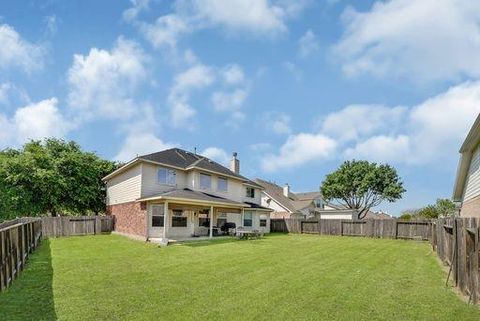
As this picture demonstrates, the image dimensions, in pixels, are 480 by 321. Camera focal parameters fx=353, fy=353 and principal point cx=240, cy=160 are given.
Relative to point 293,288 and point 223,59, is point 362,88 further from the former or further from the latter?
point 293,288

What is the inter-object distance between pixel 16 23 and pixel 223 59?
26.2 feet

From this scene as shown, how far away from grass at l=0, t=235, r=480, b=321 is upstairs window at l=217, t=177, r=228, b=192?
49.5 ft

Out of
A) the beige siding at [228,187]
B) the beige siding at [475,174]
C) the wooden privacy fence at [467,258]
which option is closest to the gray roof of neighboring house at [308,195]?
the beige siding at [228,187]

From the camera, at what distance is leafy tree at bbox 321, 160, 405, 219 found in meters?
49.7

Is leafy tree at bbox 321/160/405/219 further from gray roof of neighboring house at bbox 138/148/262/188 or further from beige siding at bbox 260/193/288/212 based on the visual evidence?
gray roof of neighboring house at bbox 138/148/262/188

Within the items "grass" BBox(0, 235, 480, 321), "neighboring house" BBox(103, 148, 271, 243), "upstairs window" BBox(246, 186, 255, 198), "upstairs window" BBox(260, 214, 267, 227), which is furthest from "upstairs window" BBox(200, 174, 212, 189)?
"grass" BBox(0, 235, 480, 321)

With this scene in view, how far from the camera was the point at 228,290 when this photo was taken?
9.24m

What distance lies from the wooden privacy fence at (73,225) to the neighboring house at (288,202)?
19051 millimetres

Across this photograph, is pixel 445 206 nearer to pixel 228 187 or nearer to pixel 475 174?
pixel 228 187

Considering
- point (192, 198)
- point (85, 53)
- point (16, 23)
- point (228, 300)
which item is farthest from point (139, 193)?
point (228, 300)

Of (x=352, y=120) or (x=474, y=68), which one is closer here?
(x=474, y=68)

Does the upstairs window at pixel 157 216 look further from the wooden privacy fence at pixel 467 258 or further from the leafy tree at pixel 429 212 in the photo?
the leafy tree at pixel 429 212

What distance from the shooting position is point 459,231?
31.4 ft

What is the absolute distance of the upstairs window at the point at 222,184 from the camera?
99.0ft
